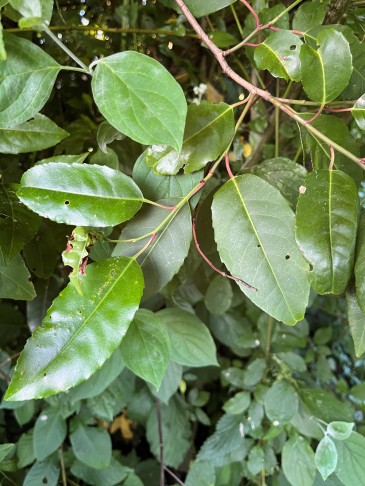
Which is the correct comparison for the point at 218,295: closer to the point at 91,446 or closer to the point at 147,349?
the point at 147,349

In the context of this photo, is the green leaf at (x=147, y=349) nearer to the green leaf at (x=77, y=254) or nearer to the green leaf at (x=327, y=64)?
the green leaf at (x=77, y=254)

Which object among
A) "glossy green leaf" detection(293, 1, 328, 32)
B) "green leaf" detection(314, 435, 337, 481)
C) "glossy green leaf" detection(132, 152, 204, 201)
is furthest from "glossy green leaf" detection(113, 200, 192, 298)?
"green leaf" detection(314, 435, 337, 481)

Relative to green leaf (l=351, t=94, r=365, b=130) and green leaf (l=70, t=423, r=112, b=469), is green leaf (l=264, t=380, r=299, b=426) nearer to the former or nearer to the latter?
green leaf (l=70, t=423, r=112, b=469)

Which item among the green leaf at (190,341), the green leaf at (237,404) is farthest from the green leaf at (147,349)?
the green leaf at (237,404)

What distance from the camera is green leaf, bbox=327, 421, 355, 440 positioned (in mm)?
672

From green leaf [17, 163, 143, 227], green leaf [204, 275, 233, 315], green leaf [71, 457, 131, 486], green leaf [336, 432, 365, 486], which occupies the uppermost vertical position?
green leaf [17, 163, 143, 227]

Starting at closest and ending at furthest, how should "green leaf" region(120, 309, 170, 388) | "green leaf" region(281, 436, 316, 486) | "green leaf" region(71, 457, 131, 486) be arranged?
"green leaf" region(120, 309, 170, 388) < "green leaf" region(281, 436, 316, 486) < "green leaf" region(71, 457, 131, 486)

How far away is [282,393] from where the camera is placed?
2.76 feet

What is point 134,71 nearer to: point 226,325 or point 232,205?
point 232,205

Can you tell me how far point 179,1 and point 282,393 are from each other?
0.69 metres

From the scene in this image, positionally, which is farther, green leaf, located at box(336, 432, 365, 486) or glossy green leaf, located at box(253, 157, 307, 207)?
green leaf, located at box(336, 432, 365, 486)

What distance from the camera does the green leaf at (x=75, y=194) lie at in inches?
15.1

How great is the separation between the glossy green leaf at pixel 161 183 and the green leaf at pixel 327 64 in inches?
5.7

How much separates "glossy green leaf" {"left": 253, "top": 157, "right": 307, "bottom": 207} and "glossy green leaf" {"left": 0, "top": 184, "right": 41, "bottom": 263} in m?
0.27
